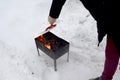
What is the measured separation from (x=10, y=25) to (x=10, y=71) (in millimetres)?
925

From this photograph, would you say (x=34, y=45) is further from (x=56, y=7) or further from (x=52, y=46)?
(x=56, y=7)

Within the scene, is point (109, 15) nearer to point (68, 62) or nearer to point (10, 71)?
point (68, 62)

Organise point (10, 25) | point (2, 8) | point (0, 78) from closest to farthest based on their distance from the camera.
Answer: point (0, 78) < point (10, 25) < point (2, 8)

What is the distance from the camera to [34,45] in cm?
292

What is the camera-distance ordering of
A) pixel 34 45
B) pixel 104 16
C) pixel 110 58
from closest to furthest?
pixel 104 16 < pixel 110 58 < pixel 34 45

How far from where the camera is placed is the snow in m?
2.57

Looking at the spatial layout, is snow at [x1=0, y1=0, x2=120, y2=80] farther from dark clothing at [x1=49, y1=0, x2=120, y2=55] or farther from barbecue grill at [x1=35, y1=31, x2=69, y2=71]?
dark clothing at [x1=49, y1=0, x2=120, y2=55]

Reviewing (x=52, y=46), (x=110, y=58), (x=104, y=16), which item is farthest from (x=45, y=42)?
(x=104, y=16)

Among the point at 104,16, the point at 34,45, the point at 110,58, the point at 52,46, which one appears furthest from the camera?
the point at 34,45

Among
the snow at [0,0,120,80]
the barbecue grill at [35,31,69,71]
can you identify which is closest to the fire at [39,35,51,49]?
the barbecue grill at [35,31,69,71]

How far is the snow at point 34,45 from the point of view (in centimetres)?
257

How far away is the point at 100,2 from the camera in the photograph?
1.74 m

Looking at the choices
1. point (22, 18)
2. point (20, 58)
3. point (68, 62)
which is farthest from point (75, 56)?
point (22, 18)

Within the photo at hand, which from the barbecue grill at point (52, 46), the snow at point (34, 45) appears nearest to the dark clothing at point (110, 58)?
the snow at point (34, 45)
